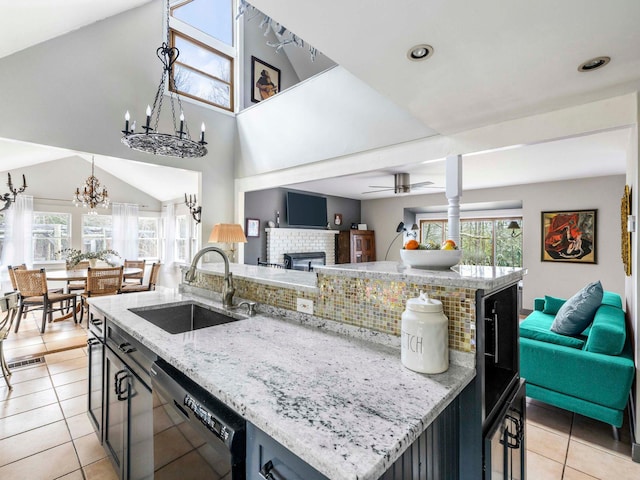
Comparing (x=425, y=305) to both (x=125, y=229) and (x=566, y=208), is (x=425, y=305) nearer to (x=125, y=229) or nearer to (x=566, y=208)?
(x=566, y=208)

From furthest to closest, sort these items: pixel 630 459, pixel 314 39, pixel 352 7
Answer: pixel 630 459
pixel 314 39
pixel 352 7

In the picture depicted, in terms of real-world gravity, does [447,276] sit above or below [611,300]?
above

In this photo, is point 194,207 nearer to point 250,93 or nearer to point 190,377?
point 250,93

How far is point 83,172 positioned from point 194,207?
11.5 ft

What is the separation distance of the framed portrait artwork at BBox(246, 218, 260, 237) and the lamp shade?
124 centimetres

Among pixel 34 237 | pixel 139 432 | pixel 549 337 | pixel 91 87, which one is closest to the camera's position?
pixel 139 432

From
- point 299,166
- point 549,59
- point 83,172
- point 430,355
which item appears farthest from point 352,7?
point 83,172

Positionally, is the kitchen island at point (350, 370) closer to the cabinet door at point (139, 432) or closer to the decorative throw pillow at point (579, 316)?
the cabinet door at point (139, 432)

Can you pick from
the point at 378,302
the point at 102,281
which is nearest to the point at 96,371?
the point at 378,302

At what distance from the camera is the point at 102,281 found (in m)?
4.50

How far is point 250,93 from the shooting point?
599cm

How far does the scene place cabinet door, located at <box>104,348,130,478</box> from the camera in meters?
1.54

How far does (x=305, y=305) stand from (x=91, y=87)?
163 inches

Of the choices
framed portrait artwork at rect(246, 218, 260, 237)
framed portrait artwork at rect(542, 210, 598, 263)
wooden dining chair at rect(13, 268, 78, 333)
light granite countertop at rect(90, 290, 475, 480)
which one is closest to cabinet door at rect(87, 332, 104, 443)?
light granite countertop at rect(90, 290, 475, 480)
